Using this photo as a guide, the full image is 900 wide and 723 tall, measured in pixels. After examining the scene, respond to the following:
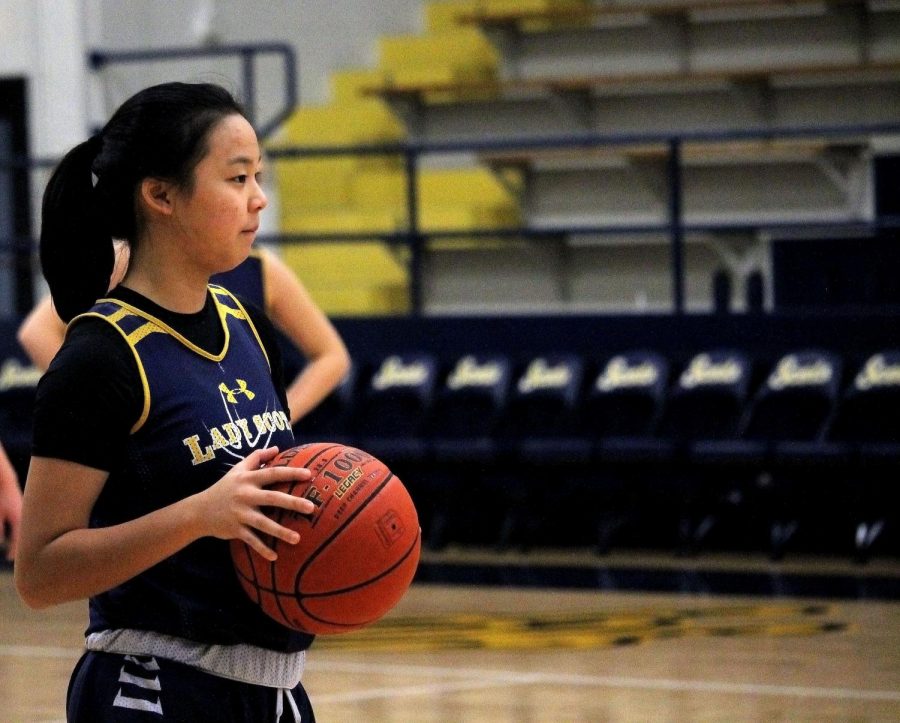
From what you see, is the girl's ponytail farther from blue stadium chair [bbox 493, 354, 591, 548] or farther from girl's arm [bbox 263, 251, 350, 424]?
blue stadium chair [bbox 493, 354, 591, 548]

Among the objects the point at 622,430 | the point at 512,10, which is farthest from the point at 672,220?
the point at 512,10

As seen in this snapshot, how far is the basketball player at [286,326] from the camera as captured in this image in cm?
456

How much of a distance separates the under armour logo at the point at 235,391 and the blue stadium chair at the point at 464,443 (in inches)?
269

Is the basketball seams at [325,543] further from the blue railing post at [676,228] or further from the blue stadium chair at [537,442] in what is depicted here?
the blue railing post at [676,228]

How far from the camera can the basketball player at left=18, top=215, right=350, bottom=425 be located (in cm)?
456

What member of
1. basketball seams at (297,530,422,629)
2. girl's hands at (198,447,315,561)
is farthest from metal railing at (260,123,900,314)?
girl's hands at (198,447,315,561)

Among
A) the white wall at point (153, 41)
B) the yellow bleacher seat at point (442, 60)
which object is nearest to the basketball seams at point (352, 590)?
the white wall at point (153, 41)

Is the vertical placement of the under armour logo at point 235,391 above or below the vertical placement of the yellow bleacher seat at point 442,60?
below

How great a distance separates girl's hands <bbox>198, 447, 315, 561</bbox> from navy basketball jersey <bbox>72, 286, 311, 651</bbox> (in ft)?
0.49

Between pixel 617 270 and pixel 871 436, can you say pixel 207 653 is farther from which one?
pixel 617 270

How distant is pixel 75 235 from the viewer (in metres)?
2.21

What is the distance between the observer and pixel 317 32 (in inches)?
539

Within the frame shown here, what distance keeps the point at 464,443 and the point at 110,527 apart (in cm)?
708

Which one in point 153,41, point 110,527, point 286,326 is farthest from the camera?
point 153,41
